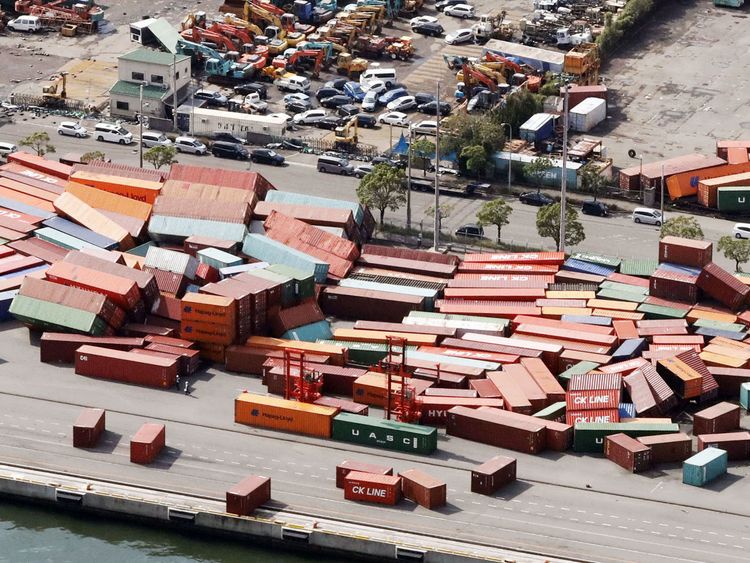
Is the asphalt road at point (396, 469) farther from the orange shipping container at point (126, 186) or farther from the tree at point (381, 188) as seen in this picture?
the tree at point (381, 188)

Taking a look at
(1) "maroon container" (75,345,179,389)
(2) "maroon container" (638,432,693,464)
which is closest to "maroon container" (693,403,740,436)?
(2) "maroon container" (638,432,693,464)

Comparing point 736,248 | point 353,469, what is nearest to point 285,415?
point 353,469

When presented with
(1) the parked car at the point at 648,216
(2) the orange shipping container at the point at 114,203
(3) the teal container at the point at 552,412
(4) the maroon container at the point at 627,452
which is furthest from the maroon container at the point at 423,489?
(1) the parked car at the point at 648,216

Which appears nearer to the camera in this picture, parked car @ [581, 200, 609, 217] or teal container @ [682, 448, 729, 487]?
teal container @ [682, 448, 729, 487]

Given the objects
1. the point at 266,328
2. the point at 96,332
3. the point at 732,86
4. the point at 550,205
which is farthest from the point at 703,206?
the point at 96,332

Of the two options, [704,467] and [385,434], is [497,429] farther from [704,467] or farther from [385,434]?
[704,467]

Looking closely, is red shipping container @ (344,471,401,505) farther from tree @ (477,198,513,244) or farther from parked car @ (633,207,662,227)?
parked car @ (633,207,662,227)

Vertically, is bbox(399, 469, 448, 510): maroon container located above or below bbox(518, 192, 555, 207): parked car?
below
